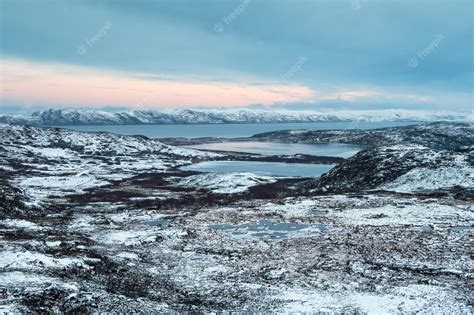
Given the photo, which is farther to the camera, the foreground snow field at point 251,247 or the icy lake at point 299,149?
the icy lake at point 299,149

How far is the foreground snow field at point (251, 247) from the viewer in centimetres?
1473

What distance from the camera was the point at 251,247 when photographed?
22.4m

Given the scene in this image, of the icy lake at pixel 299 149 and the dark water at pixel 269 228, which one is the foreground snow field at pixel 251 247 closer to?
the dark water at pixel 269 228

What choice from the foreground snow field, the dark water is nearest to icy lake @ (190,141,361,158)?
the foreground snow field

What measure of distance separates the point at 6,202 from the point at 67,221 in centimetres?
628

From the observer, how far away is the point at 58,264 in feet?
57.8

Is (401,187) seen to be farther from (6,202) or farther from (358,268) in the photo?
(6,202)

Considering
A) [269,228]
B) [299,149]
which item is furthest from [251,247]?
[299,149]

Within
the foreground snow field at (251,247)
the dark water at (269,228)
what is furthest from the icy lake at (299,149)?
the dark water at (269,228)

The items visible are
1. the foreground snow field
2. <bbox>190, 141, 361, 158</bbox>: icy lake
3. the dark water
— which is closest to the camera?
the foreground snow field

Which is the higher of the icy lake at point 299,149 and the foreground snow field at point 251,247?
the foreground snow field at point 251,247

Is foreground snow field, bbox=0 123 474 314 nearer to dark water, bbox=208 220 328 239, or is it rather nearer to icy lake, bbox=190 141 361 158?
dark water, bbox=208 220 328 239

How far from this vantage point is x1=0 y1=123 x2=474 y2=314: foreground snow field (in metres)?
14.7

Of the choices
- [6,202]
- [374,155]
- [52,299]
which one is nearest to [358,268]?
[52,299]
